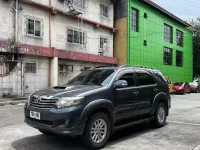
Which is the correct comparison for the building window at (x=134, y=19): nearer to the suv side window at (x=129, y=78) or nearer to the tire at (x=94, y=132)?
the suv side window at (x=129, y=78)

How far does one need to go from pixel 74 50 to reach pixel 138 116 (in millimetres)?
15482

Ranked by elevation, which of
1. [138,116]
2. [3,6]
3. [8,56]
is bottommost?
[138,116]

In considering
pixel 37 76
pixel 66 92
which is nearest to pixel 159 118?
pixel 66 92

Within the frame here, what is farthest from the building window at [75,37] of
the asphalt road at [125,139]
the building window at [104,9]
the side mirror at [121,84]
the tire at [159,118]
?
the side mirror at [121,84]

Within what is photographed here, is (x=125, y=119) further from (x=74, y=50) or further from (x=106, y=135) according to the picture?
(x=74, y=50)

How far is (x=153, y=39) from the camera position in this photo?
1220 inches

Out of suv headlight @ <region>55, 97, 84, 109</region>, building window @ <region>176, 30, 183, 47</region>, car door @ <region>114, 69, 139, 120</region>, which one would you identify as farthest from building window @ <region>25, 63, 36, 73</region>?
building window @ <region>176, 30, 183, 47</region>

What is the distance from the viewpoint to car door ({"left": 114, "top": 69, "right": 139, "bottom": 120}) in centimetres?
645

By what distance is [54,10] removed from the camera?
20016 millimetres

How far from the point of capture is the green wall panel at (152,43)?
27.3m

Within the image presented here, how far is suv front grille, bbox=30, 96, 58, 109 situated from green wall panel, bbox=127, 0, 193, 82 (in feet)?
68.3

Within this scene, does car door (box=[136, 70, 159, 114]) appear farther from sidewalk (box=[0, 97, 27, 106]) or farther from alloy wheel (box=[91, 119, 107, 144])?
sidewalk (box=[0, 97, 27, 106])

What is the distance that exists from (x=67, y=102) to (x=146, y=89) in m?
2.77

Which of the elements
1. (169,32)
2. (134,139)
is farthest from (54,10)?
(169,32)
